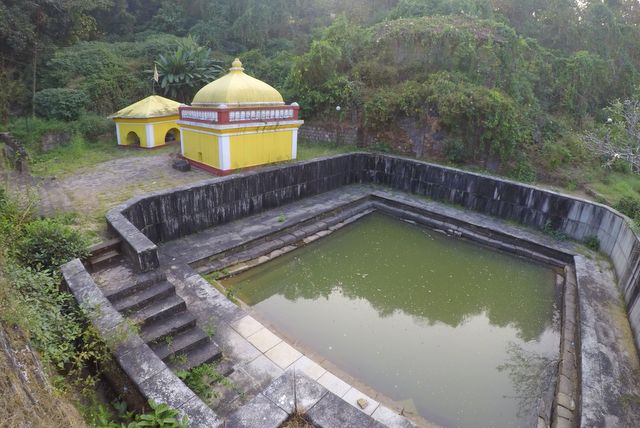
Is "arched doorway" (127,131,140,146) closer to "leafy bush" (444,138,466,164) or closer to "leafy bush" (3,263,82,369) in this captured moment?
"leafy bush" (3,263,82,369)

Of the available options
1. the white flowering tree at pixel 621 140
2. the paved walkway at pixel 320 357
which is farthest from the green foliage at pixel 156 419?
the white flowering tree at pixel 621 140

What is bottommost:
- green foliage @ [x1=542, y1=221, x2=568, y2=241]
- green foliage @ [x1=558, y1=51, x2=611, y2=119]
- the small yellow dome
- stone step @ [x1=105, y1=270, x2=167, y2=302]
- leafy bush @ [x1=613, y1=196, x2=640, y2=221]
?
green foliage @ [x1=542, y1=221, x2=568, y2=241]

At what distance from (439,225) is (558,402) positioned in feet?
16.4

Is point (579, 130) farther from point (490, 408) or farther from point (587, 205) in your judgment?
point (490, 408)

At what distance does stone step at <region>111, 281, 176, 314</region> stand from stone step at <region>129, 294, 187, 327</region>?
5 centimetres

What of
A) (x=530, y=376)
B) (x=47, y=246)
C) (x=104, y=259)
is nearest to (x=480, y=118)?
(x=530, y=376)

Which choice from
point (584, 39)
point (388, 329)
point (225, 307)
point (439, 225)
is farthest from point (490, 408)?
point (584, 39)

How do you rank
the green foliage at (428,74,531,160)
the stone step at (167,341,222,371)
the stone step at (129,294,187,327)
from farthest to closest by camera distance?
the green foliage at (428,74,531,160) → the stone step at (129,294,187,327) → the stone step at (167,341,222,371)

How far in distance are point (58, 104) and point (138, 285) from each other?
1024 cm

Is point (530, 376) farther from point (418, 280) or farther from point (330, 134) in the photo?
point (330, 134)

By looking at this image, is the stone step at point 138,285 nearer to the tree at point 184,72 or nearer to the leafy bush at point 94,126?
the leafy bush at point 94,126

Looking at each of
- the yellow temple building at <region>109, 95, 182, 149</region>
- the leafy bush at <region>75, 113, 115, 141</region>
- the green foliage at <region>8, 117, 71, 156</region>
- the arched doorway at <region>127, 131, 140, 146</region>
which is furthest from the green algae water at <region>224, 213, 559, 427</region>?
the green foliage at <region>8, 117, 71, 156</region>

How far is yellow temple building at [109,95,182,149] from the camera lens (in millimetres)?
10914

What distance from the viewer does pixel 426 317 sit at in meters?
5.66
